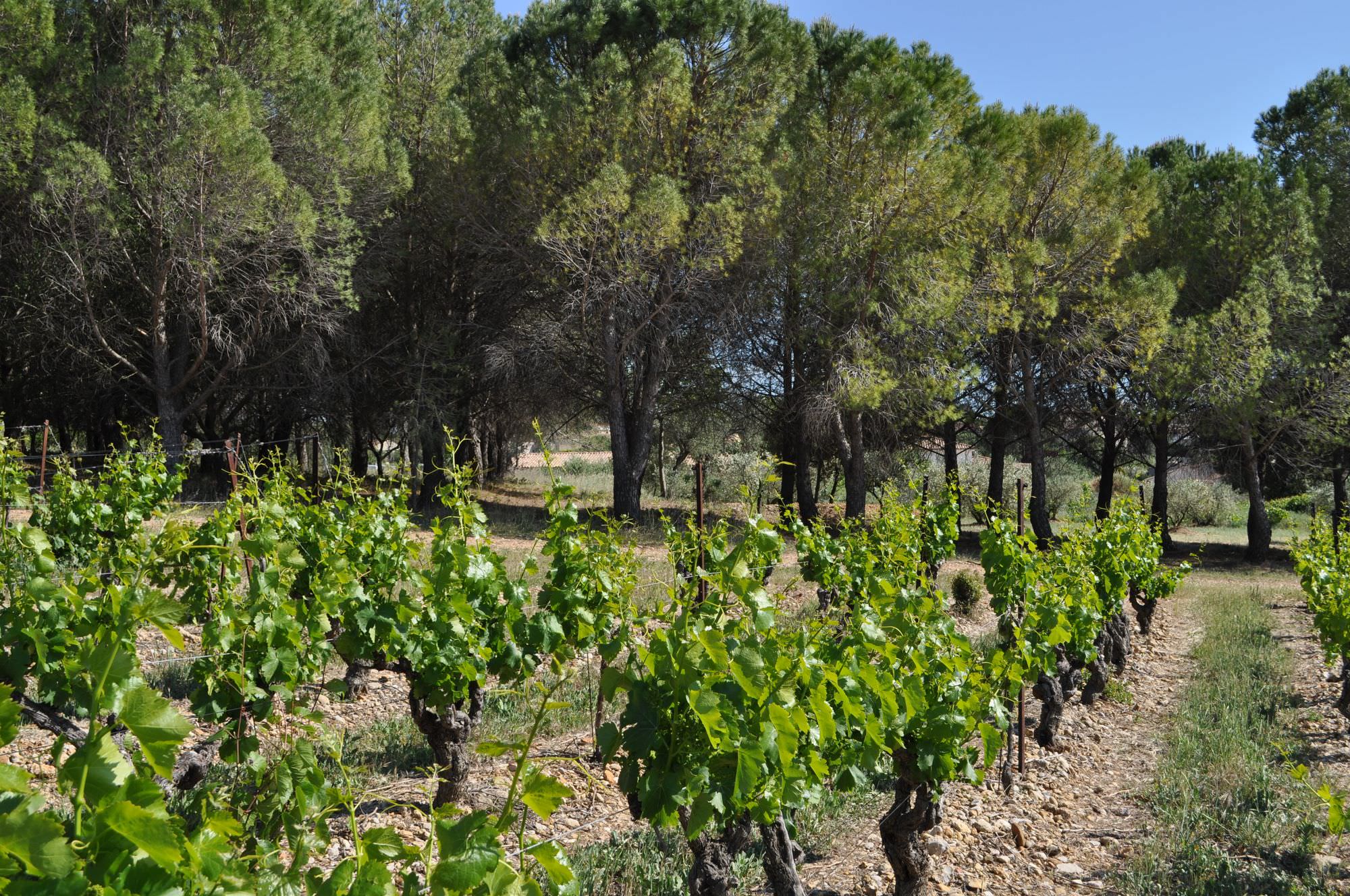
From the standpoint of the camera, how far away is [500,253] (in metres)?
16.0

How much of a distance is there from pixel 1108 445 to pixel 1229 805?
16740mm

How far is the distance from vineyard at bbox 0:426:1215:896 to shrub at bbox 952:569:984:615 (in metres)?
2.98

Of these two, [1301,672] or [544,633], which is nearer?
[544,633]

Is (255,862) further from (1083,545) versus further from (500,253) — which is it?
(500,253)

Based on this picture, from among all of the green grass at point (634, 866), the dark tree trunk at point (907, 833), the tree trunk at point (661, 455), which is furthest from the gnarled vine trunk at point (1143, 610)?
the tree trunk at point (661, 455)

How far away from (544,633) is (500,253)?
1268 centimetres

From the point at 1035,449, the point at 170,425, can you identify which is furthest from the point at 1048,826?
the point at 1035,449

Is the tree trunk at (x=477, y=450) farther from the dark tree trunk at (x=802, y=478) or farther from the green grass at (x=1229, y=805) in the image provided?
the green grass at (x=1229, y=805)

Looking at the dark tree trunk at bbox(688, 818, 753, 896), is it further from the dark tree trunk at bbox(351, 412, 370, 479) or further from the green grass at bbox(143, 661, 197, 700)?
the dark tree trunk at bbox(351, 412, 370, 479)

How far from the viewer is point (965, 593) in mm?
10336

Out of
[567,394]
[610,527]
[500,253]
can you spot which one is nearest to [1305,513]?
[567,394]

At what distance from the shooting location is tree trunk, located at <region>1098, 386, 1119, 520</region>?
19047 mm

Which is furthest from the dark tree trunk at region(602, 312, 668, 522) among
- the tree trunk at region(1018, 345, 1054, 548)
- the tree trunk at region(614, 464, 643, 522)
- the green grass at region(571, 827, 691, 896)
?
the green grass at region(571, 827, 691, 896)

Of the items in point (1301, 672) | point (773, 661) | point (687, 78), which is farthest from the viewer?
point (687, 78)
